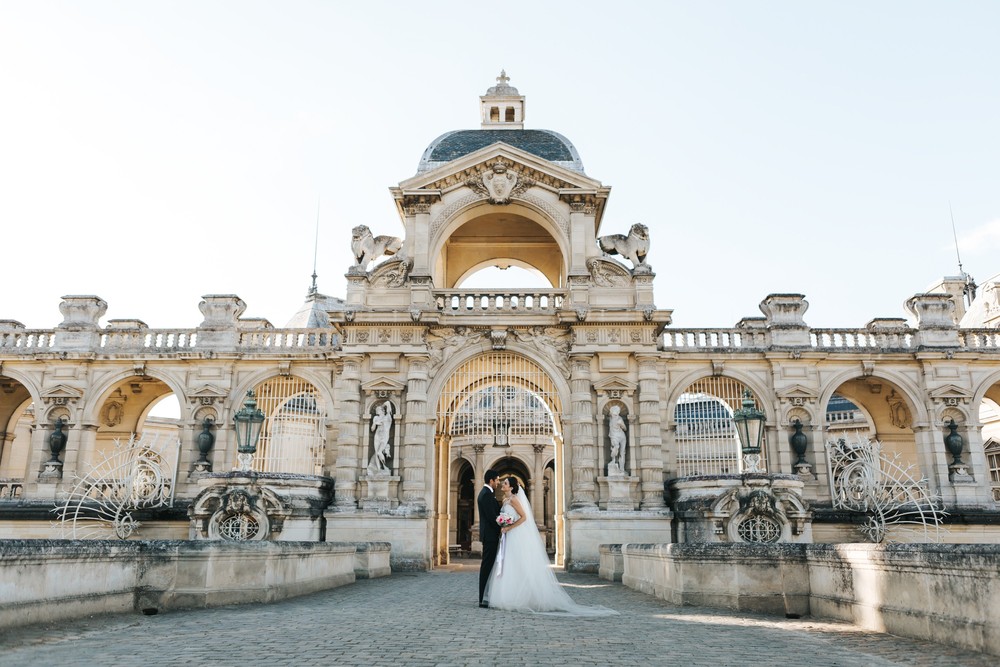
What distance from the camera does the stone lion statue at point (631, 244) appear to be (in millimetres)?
24547

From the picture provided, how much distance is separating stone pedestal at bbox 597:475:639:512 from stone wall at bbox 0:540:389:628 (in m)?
10.1

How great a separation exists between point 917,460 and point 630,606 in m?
18.5

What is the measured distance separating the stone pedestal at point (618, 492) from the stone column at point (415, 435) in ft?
17.2

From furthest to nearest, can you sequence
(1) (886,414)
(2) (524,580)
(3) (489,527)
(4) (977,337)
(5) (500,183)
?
(1) (886,414)
(4) (977,337)
(5) (500,183)
(3) (489,527)
(2) (524,580)

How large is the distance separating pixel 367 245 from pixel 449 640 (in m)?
18.5

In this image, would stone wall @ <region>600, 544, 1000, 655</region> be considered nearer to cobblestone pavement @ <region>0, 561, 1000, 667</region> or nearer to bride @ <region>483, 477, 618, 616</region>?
cobblestone pavement @ <region>0, 561, 1000, 667</region>

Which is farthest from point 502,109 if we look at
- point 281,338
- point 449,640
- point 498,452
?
point 449,640

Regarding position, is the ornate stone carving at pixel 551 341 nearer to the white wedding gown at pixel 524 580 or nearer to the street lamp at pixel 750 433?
the street lamp at pixel 750 433

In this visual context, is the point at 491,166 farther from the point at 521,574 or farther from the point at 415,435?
the point at 521,574

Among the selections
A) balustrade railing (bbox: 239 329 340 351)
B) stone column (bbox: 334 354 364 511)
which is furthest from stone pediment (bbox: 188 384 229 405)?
stone column (bbox: 334 354 364 511)

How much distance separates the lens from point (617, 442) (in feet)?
74.2

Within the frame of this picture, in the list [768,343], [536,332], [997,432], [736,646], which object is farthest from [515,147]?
[997,432]

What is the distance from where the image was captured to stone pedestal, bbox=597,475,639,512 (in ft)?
72.4

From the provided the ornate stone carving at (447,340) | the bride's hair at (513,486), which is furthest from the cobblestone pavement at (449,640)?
the ornate stone carving at (447,340)
